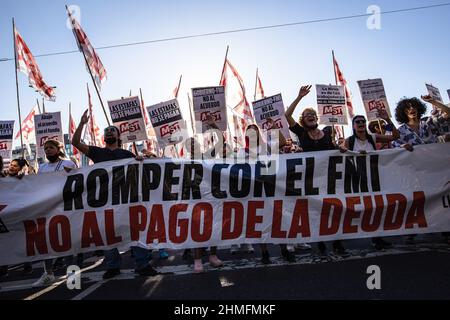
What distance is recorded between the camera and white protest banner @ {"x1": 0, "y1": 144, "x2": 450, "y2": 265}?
459 centimetres

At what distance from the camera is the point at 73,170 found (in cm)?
491

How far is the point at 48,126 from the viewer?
36.2 feet

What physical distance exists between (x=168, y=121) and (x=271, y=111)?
307 centimetres

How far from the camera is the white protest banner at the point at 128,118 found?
8820mm

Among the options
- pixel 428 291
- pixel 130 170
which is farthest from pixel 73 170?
pixel 428 291

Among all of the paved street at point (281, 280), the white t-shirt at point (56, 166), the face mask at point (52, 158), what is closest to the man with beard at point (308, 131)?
the paved street at point (281, 280)

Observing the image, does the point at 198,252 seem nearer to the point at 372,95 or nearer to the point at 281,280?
the point at 281,280

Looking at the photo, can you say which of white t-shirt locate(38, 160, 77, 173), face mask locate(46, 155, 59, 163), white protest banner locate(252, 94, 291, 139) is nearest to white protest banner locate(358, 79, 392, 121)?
white protest banner locate(252, 94, 291, 139)

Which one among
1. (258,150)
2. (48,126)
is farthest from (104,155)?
(48,126)

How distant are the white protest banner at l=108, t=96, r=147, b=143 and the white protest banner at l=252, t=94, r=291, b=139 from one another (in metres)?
3.45

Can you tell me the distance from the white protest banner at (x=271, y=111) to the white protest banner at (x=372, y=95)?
222 cm

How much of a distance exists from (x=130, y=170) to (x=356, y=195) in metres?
3.17

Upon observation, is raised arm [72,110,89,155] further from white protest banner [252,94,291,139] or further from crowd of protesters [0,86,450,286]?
white protest banner [252,94,291,139]
